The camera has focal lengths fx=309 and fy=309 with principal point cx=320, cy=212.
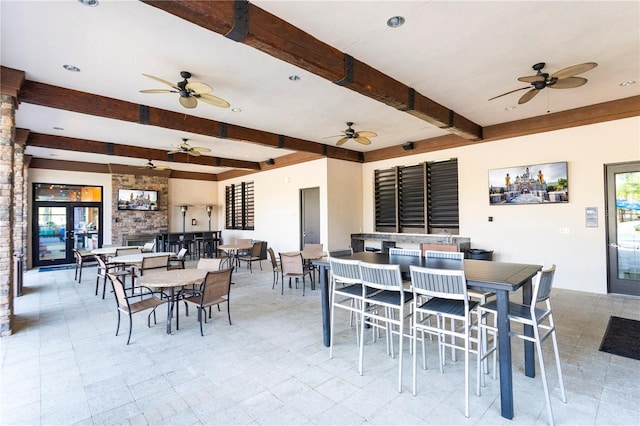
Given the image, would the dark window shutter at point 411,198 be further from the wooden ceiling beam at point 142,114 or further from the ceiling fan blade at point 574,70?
the ceiling fan blade at point 574,70

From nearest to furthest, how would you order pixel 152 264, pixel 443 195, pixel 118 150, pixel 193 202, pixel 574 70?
1. pixel 574 70
2. pixel 152 264
3. pixel 443 195
4. pixel 118 150
5. pixel 193 202

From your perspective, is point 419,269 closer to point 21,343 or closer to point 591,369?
point 591,369

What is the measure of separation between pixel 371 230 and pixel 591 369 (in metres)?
5.99

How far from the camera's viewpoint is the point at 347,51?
11.3ft

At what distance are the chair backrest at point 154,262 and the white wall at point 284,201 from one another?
383 cm

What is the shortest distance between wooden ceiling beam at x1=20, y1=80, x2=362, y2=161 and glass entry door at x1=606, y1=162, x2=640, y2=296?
227 inches

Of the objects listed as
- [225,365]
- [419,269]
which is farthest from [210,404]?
[419,269]

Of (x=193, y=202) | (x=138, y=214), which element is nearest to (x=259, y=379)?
(x=138, y=214)

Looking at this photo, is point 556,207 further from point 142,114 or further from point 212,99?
point 142,114

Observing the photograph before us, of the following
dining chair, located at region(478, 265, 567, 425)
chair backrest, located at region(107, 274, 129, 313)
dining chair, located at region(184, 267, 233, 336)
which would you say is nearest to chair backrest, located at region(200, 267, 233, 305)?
dining chair, located at region(184, 267, 233, 336)

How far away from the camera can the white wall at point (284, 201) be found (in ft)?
26.9

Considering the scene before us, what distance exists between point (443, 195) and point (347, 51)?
476 cm

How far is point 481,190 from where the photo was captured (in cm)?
651

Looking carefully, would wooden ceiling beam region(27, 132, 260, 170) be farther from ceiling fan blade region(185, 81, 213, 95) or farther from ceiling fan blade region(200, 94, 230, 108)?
ceiling fan blade region(185, 81, 213, 95)
